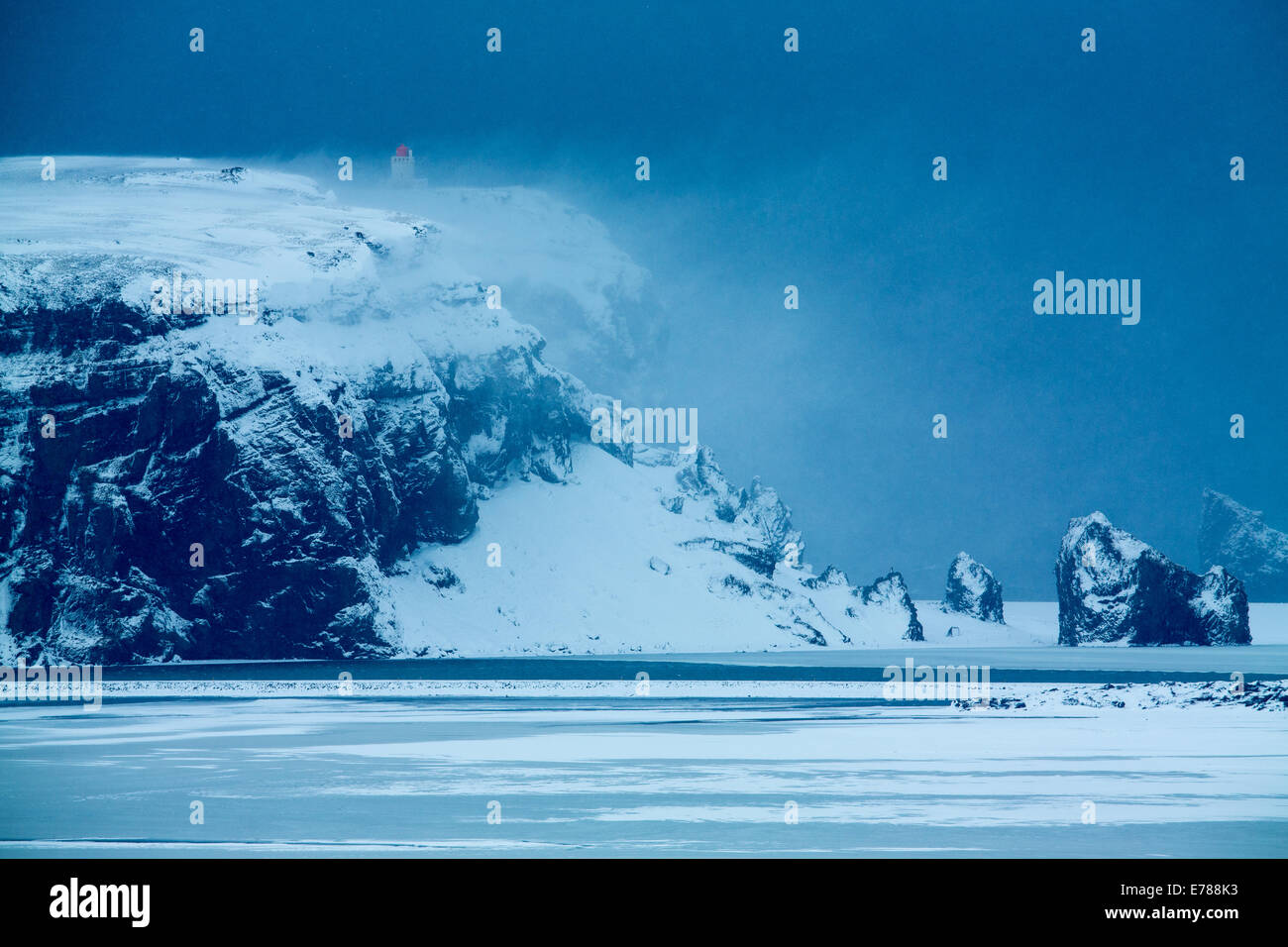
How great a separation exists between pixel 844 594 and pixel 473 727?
5750 inches

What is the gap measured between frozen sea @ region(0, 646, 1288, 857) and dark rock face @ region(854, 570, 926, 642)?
13268 cm

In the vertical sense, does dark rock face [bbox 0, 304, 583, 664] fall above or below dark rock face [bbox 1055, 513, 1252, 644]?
above

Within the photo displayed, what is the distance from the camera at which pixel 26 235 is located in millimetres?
128625

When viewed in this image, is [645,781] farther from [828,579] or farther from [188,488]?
[828,579]

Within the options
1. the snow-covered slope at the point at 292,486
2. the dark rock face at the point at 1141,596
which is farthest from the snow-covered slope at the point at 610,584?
the dark rock face at the point at 1141,596

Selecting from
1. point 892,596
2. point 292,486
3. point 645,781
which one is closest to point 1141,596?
point 892,596

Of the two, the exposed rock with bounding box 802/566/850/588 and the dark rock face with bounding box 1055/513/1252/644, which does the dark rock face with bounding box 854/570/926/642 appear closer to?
the exposed rock with bounding box 802/566/850/588

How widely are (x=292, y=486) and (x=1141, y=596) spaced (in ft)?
349

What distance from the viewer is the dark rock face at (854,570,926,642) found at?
184650 mm

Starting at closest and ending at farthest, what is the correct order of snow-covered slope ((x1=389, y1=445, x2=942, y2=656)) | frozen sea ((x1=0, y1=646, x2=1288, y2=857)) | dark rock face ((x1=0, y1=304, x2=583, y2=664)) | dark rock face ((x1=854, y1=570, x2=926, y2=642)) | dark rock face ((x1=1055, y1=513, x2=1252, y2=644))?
frozen sea ((x1=0, y1=646, x2=1288, y2=857))
dark rock face ((x1=0, y1=304, x2=583, y2=664))
snow-covered slope ((x1=389, y1=445, x2=942, y2=656))
dark rock face ((x1=1055, y1=513, x2=1252, y2=644))
dark rock face ((x1=854, y1=570, x2=926, y2=642))

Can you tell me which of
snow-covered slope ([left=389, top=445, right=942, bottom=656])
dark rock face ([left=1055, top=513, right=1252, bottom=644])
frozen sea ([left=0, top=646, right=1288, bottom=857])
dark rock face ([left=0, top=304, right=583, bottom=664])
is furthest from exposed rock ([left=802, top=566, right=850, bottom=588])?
frozen sea ([left=0, top=646, right=1288, bottom=857])

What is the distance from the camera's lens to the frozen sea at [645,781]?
71.4 feet
